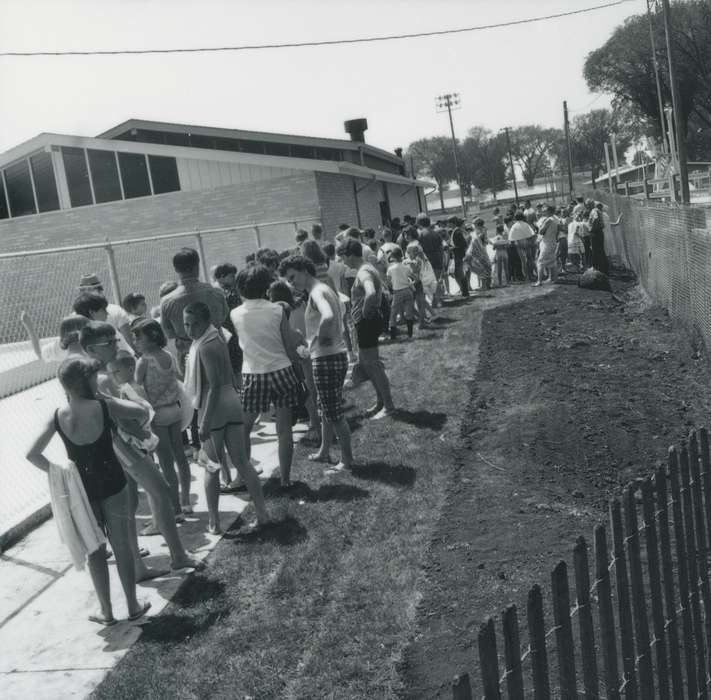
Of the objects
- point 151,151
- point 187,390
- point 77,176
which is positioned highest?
point 151,151

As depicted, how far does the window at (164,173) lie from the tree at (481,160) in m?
101

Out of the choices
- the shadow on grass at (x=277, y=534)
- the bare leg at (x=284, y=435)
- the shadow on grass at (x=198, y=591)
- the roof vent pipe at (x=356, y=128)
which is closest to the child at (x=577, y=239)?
the bare leg at (x=284, y=435)

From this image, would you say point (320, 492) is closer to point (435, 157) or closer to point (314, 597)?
point (314, 597)

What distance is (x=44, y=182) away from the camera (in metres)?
26.4

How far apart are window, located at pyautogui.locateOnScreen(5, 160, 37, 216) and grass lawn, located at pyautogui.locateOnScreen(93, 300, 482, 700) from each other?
2106cm

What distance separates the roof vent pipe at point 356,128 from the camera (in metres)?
41.8

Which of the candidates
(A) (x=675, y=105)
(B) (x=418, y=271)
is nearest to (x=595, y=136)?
(A) (x=675, y=105)

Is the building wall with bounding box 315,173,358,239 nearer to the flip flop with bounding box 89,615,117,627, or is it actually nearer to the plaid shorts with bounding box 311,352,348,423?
the plaid shorts with bounding box 311,352,348,423

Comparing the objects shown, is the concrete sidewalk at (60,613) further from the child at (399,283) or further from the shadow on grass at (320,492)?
the child at (399,283)

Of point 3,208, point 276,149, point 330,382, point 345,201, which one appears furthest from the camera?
point 276,149

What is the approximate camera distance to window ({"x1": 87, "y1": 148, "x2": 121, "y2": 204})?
84.4 feet

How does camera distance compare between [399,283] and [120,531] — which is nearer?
[120,531]

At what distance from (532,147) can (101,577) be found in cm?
13879

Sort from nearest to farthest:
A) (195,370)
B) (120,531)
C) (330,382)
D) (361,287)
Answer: (120,531), (195,370), (330,382), (361,287)
